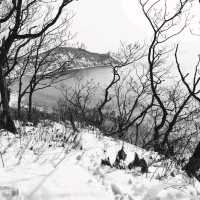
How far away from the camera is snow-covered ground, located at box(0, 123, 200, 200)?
3.84 meters

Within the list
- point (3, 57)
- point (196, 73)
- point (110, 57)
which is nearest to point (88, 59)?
point (110, 57)

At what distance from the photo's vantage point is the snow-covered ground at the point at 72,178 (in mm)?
3840

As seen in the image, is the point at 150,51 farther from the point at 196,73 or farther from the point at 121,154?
the point at 121,154

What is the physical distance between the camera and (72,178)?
4410 mm

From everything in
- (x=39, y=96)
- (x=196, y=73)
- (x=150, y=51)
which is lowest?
(x=39, y=96)

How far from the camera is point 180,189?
4.89 metres

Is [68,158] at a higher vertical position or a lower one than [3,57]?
lower

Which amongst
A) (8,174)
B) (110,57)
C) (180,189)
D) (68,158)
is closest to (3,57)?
(68,158)

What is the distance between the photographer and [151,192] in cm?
456

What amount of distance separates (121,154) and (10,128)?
138 inches

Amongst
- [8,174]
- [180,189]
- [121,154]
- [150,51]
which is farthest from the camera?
[150,51]

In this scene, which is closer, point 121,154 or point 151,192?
point 151,192

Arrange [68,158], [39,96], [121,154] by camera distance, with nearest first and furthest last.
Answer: [68,158] < [121,154] < [39,96]

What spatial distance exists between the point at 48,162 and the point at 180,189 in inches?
97.9
